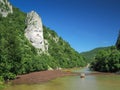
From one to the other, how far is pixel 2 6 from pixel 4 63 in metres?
73.4

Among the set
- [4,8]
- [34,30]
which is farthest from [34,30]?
[4,8]

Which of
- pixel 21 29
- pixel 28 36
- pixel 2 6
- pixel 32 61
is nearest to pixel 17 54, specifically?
pixel 32 61

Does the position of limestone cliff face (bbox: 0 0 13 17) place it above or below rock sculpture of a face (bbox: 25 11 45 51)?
above

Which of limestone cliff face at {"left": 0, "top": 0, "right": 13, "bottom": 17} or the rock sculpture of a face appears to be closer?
the rock sculpture of a face

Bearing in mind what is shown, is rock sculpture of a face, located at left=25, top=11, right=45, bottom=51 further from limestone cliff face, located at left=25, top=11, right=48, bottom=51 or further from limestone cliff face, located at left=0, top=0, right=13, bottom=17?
limestone cliff face, located at left=0, top=0, right=13, bottom=17

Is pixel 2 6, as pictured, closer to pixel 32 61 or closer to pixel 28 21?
pixel 28 21

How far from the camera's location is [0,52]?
4803cm

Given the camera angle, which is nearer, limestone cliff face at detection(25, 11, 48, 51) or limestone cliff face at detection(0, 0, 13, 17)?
limestone cliff face at detection(25, 11, 48, 51)

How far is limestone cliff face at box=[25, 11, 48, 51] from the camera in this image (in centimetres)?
10081

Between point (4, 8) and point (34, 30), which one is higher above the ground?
point (4, 8)

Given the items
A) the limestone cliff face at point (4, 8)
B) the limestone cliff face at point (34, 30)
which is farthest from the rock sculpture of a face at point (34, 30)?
the limestone cliff face at point (4, 8)

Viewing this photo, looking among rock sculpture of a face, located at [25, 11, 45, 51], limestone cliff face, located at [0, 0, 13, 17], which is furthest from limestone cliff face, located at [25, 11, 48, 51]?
limestone cliff face, located at [0, 0, 13, 17]

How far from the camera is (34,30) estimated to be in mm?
102375

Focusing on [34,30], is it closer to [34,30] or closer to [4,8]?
[34,30]
